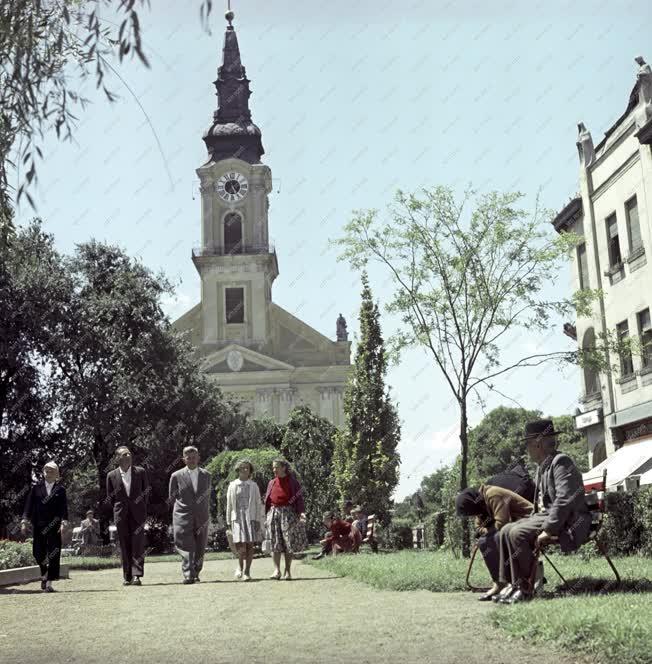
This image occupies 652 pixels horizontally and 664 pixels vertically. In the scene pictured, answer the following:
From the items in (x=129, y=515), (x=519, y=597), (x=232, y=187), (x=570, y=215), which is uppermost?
(x=232, y=187)

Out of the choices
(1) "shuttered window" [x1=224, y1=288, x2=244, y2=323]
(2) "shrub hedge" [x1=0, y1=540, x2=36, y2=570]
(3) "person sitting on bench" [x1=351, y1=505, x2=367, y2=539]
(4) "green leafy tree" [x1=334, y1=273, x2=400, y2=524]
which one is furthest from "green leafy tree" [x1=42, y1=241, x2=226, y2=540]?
(1) "shuttered window" [x1=224, y1=288, x2=244, y2=323]

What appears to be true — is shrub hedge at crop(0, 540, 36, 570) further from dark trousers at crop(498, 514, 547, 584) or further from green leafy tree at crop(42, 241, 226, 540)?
green leafy tree at crop(42, 241, 226, 540)

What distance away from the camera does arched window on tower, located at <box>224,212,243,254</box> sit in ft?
248

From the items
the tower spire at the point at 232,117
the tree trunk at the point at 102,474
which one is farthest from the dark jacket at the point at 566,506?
the tower spire at the point at 232,117

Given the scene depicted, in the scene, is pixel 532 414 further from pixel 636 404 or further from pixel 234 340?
pixel 636 404

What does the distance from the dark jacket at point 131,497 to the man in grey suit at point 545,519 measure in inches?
259

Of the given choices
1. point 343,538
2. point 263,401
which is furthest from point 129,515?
point 263,401

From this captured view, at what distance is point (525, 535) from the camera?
8406mm

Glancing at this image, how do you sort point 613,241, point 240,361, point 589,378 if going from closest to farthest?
point 613,241, point 589,378, point 240,361

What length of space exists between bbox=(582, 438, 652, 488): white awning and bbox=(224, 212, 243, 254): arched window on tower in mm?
50629

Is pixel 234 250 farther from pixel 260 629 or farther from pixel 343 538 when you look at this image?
pixel 260 629

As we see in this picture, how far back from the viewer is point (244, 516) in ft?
47.3

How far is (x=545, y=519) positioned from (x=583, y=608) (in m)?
1.56

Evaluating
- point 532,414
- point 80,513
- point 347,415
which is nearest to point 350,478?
point 347,415
